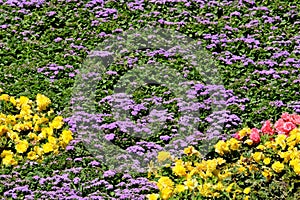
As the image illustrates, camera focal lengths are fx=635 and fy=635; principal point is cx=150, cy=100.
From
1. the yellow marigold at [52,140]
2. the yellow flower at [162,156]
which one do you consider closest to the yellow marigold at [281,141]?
the yellow flower at [162,156]

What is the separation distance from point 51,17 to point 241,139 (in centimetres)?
359

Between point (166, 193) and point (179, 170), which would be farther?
point (179, 170)

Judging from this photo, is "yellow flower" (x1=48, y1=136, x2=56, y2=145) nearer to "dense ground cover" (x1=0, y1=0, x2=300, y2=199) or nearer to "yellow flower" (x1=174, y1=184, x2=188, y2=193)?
"dense ground cover" (x1=0, y1=0, x2=300, y2=199)

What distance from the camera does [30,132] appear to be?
20.5 feet

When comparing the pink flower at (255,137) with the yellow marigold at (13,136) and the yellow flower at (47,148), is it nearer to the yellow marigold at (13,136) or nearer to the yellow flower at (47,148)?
the yellow flower at (47,148)

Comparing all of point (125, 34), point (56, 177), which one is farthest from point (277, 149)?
point (125, 34)

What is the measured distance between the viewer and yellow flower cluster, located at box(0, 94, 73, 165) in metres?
6.03

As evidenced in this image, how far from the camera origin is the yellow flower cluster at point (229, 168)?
5.29 metres

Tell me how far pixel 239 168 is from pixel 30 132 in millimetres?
2125

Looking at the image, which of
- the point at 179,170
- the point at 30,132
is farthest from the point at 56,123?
the point at 179,170

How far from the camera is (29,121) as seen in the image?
6398 mm

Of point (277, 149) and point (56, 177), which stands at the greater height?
point (277, 149)

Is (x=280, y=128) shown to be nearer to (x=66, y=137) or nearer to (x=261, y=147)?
(x=261, y=147)

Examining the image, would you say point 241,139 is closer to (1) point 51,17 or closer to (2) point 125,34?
(2) point 125,34
